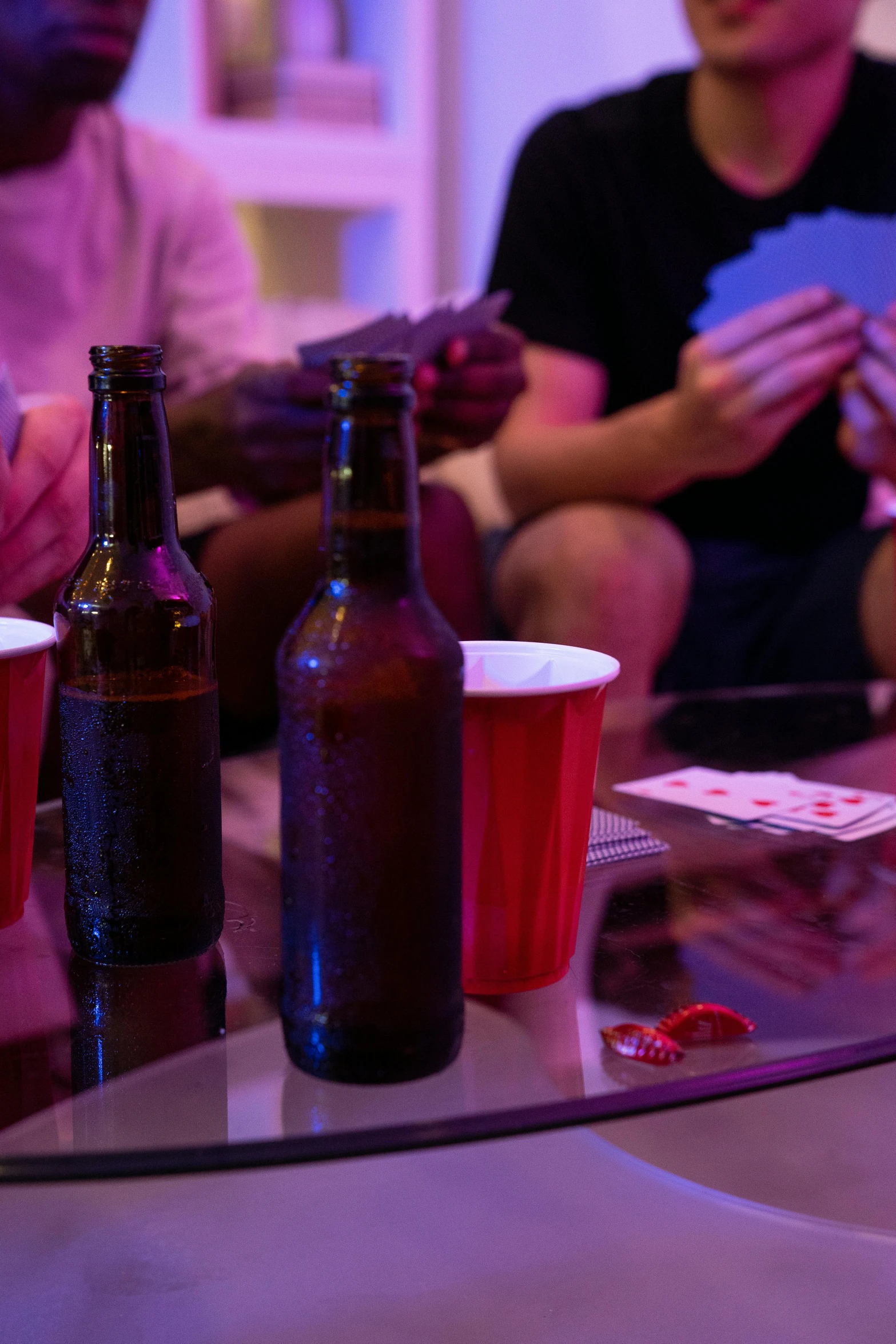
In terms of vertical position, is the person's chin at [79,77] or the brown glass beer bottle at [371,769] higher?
the person's chin at [79,77]

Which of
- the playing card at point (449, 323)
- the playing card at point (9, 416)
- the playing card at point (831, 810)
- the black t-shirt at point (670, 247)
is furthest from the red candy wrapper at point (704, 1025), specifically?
the black t-shirt at point (670, 247)

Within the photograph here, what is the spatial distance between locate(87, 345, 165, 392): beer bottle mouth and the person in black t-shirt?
1.18 metres

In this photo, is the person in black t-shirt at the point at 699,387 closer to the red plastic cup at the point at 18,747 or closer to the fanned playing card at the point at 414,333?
the fanned playing card at the point at 414,333

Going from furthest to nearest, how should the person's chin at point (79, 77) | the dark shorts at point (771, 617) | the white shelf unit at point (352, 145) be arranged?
the white shelf unit at point (352, 145), the person's chin at point (79, 77), the dark shorts at point (771, 617)

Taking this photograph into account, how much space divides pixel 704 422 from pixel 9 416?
1.11m

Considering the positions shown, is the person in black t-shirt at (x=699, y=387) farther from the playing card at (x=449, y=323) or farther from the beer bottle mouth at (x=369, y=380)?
the beer bottle mouth at (x=369, y=380)

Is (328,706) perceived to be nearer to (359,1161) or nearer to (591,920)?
(591,920)

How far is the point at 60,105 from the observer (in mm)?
2055

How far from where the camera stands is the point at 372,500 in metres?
0.50

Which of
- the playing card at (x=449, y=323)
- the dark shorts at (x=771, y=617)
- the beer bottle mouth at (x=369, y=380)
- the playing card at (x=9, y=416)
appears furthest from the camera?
the dark shorts at (x=771, y=617)

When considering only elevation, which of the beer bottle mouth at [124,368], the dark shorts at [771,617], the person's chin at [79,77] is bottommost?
the dark shorts at [771,617]

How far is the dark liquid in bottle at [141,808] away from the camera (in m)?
0.62

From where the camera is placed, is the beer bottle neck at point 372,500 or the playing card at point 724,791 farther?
the playing card at point 724,791

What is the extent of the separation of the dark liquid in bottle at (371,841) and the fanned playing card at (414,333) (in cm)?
83
